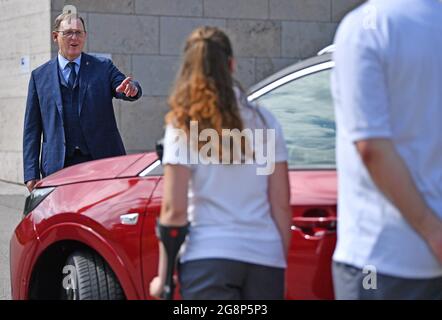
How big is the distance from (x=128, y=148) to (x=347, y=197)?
8276mm

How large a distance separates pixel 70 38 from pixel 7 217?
413 cm

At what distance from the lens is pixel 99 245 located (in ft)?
12.0

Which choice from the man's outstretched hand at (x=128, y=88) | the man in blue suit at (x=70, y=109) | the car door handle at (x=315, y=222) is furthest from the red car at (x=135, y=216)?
the man in blue suit at (x=70, y=109)

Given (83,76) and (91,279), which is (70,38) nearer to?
(83,76)

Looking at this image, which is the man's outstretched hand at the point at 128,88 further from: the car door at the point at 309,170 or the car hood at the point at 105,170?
the car door at the point at 309,170

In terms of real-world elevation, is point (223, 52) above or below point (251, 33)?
below

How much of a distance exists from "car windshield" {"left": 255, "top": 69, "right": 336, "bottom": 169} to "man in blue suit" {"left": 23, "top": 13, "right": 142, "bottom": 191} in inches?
67.1

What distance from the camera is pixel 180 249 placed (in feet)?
9.03

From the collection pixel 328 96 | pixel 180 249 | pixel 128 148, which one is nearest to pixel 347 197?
pixel 180 249

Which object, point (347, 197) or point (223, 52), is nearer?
point (347, 197)

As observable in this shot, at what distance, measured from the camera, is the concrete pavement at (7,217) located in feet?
20.5

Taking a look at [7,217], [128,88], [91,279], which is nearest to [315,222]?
[91,279]
